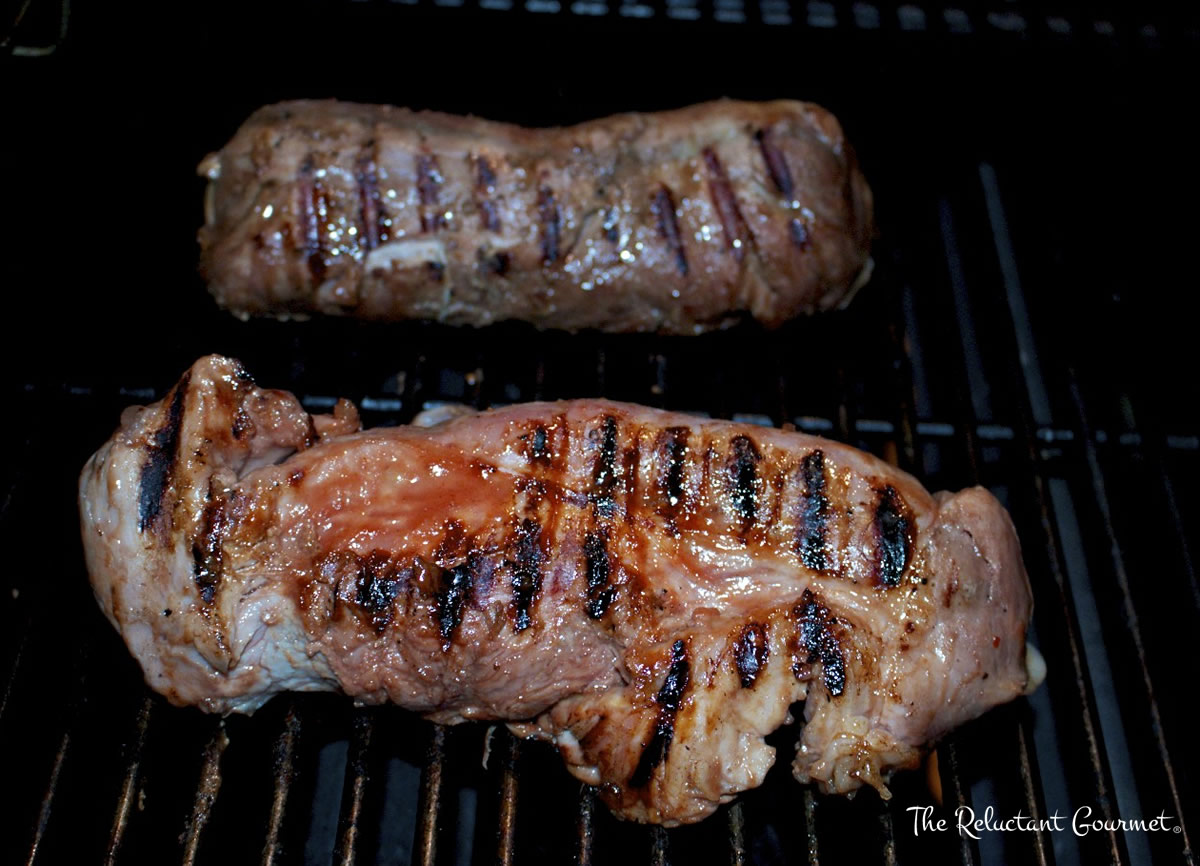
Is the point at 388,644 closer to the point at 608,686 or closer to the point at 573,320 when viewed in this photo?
the point at 608,686

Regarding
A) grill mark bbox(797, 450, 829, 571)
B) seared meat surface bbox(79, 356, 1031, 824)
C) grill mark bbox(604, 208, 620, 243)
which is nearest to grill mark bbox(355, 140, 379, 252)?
grill mark bbox(604, 208, 620, 243)

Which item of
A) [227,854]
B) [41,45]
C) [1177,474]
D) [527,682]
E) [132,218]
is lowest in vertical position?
[227,854]

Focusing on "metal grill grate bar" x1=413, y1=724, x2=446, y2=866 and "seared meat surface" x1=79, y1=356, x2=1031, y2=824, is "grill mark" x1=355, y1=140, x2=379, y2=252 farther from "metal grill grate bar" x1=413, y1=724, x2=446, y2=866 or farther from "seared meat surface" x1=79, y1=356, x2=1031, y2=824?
"metal grill grate bar" x1=413, y1=724, x2=446, y2=866

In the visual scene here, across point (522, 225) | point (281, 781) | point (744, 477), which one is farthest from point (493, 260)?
point (281, 781)

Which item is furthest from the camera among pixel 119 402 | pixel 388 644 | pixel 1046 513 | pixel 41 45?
pixel 41 45

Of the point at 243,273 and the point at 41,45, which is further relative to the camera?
the point at 41,45

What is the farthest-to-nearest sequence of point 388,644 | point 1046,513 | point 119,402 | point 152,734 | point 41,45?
point 41,45, point 119,402, point 1046,513, point 152,734, point 388,644

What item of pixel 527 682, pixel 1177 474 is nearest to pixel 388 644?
pixel 527 682
